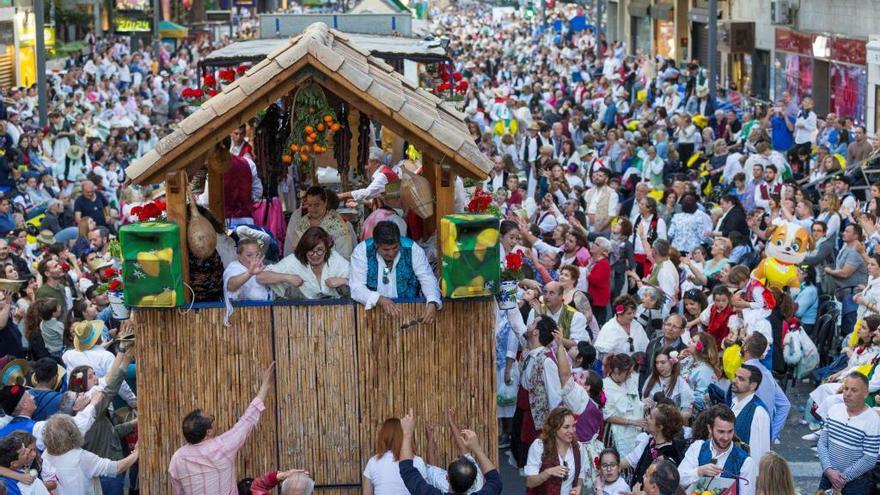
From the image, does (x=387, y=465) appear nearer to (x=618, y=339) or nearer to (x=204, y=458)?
(x=204, y=458)

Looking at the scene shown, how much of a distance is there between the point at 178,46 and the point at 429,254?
170ft

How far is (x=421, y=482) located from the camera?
899 centimetres

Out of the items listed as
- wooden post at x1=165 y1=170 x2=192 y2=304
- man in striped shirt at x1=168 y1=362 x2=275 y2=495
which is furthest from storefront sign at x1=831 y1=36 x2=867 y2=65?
man in striped shirt at x1=168 y1=362 x2=275 y2=495

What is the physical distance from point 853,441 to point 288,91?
441cm

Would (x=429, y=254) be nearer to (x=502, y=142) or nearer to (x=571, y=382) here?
(x=571, y=382)

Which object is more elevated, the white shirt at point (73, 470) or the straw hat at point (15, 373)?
the straw hat at point (15, 373)

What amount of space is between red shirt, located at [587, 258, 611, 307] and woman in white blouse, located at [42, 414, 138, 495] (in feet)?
21.6

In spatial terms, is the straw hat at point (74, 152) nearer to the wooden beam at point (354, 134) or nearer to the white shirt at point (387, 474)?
the wooden beam at point (354, 134)

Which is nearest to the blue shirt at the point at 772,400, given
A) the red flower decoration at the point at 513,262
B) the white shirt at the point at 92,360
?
the red flower decoration at the point at 513,262

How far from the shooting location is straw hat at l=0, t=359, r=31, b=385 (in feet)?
35.3

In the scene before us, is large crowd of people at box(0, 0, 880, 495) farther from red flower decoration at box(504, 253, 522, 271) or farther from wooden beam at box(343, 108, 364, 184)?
wooden beam at box(343, 108, 364, 184)

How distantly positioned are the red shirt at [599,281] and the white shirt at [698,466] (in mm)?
5547

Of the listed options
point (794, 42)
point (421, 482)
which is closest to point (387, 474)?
point (421, 482)

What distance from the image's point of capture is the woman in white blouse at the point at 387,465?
9.27 metres
